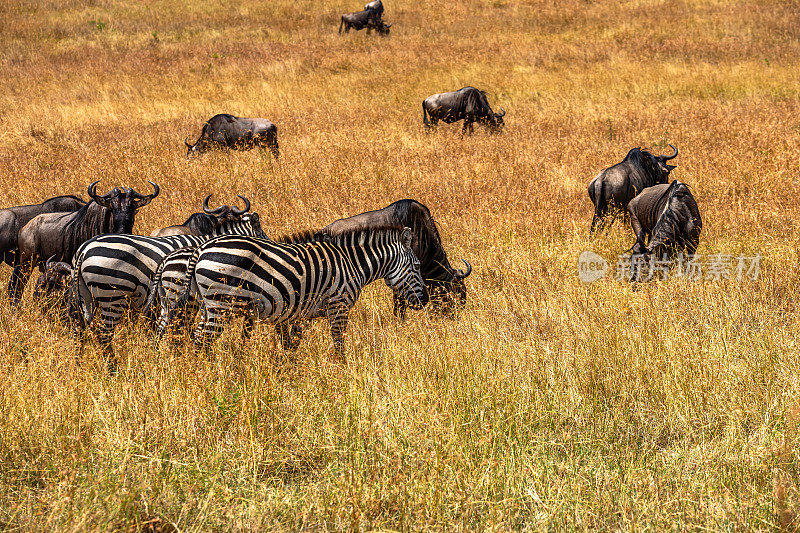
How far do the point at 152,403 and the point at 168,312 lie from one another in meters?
1.20

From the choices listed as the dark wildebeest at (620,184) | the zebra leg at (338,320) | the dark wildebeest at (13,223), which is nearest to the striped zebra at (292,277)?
the zebra leg at (338,320)

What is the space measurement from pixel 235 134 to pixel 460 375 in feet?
39.7

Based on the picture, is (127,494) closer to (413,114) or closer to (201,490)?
(201,490)

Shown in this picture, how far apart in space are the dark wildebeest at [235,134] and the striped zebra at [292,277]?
9.00 metres

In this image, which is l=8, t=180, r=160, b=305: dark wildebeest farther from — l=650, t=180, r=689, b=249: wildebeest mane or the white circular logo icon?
l=650, t=180, r=689, b=249: wildebeest mane

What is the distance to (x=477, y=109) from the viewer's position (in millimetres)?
16875

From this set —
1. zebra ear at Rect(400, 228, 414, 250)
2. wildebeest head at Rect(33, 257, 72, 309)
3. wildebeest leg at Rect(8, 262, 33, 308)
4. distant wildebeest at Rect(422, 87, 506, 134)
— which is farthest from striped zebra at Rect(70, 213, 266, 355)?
distant wildebeest at Rect(422, 87, 506, 134)

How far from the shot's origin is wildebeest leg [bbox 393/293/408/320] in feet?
20.0

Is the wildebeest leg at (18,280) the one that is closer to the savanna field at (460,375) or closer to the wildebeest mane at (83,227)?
the wildebeest mane at (83,227)

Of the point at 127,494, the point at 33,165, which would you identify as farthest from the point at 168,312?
the point at 33,165

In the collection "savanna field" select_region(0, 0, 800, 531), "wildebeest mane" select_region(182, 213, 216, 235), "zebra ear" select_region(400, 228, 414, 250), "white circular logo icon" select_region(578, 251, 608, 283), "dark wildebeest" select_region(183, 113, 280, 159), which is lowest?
"white circular logo icon" select_region(578, 251, 608, 283)

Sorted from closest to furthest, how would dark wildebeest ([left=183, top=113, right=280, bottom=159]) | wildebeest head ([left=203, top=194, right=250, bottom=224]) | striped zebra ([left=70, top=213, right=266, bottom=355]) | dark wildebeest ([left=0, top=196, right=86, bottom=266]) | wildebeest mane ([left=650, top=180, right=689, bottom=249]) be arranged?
striped zebra ([left=70, top=213, right=266, bottom=355])
wildebeest head ([left=203, top=194, right=250, bottom=224])
wildebeest mane ([left=650, top=180, right=689, bottom=249])
dark wildebeest ([left=0, top=196, right=86, bottom=266])
dark wildebeest ([left=183, top=113, right=280, bottom=159])

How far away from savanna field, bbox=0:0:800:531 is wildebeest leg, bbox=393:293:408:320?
0.17m

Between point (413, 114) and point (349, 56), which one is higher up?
point (349, 56)
